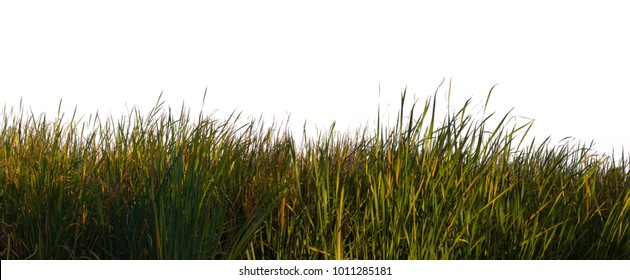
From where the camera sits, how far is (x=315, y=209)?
132 inches

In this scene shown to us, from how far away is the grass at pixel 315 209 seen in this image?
2.94 m

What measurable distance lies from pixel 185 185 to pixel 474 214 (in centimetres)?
143

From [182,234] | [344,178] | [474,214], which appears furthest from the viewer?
[344,178]

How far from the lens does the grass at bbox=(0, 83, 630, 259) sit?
9.65 feet

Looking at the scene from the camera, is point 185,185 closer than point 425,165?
Yes

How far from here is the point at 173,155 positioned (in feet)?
10.7

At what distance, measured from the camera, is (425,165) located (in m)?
3.13

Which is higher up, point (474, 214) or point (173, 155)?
point (173, 155)

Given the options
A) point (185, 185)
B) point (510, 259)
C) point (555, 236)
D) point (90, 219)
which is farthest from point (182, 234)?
point (555, 236)
